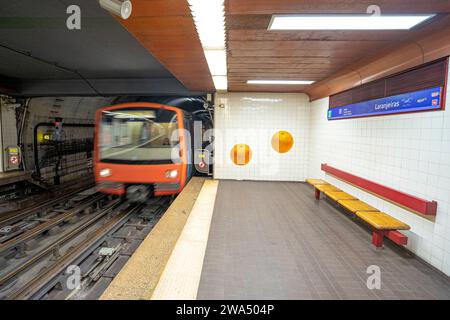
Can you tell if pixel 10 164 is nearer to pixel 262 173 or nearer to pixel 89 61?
pixel 89 61

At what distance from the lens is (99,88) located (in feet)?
23.7

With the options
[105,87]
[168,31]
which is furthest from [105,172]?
[105,87]

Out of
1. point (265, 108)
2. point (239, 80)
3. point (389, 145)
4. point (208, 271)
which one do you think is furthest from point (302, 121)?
point (208, 271)

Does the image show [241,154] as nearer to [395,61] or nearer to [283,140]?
[283,140]

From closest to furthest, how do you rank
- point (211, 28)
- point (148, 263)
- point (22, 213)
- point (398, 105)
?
1. point (211, 28)
2. point (148, 263)
3. point (398, 105)
4. point (22, 213)

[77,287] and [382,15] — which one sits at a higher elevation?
[382,15]

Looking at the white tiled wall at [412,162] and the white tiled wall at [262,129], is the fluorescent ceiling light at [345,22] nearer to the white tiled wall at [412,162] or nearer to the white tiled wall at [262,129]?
the white tiled wall at [412,162]

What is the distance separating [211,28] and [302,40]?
3.78 ft

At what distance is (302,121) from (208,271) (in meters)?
5.66

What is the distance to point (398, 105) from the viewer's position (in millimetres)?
3363

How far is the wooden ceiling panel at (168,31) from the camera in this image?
2.05 meters

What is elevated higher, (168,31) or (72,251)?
(168,31)

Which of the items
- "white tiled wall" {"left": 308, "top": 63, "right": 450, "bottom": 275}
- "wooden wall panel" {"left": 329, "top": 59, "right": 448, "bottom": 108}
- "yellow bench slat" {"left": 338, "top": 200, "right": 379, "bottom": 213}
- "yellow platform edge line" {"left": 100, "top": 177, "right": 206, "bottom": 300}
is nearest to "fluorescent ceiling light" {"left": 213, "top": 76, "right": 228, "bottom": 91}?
"wooden wall panel" {"left": 329, "top": 59, "right": 448, "bottom": 108}

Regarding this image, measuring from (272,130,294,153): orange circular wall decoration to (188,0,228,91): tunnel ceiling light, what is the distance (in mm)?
3419
